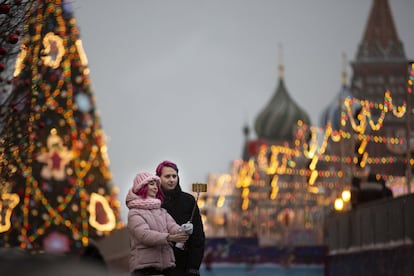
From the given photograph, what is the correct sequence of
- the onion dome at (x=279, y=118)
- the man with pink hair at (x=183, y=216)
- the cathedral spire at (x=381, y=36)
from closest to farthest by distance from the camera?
the man with pink hair at (x=183, y=216), the cathedral spire at (x=381, y=36), the onion dome at (x=279, y=118)

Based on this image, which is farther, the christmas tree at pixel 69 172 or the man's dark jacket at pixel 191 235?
the christmas tree at pixel 69 172

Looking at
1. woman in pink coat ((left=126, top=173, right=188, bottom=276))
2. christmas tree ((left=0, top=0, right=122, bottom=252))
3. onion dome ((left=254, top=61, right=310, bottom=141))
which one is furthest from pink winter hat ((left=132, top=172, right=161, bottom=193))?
onion dome ((left=254, top=61, right=310, bottom=141))

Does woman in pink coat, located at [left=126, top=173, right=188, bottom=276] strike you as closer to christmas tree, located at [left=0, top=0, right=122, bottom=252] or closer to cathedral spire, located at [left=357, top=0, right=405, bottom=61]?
Answer: christmas tree, located at [left=0, top=0, right=122, bottom=252]

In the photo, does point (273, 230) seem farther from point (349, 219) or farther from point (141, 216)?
point (141, 216)

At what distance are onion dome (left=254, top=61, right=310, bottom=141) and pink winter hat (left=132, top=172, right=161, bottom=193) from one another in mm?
169994

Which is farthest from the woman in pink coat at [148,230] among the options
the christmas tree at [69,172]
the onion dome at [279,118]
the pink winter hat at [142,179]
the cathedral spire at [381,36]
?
the onion dome at [279,118]

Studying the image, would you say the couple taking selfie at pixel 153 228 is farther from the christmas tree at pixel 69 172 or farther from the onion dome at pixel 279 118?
the onion dome at pixel 279 118

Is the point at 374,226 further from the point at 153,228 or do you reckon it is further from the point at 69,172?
the point at 153,228

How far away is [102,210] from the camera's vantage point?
35.5 m

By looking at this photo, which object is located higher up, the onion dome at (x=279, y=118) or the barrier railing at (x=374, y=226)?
the onion dome at (x=279, y=118)

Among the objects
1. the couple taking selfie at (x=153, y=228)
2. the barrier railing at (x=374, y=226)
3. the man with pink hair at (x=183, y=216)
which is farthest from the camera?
the barrier railing at (x=374, y=226)

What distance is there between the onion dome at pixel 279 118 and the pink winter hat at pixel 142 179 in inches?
6693

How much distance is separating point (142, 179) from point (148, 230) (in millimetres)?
431

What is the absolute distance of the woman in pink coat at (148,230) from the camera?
11.7m
